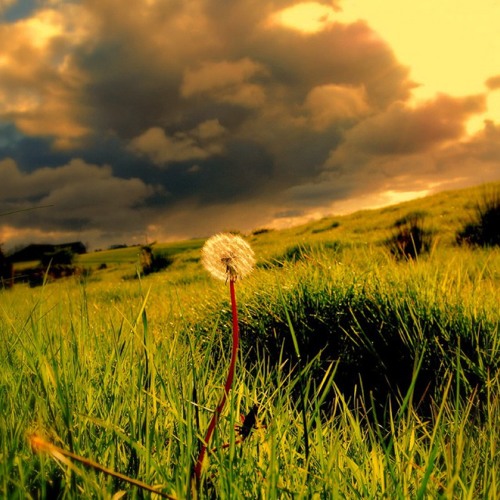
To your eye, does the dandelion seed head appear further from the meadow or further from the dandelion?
the meadow

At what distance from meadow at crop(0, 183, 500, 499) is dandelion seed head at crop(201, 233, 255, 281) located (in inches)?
9.9

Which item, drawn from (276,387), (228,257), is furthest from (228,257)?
(276,387)

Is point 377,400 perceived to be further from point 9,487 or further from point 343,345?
point 9,487

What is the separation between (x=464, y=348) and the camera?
374 centimetres

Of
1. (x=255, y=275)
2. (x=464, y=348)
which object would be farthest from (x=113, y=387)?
(x=255, y=275)

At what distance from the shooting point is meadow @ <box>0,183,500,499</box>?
4.49 ft

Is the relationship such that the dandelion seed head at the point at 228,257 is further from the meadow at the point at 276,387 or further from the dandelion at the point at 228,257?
the meadow at the point at 276,387

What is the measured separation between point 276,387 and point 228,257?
71.5 inches

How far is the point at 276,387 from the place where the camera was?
3.18 m

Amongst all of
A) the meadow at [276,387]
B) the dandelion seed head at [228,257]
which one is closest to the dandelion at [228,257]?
the dandelion seed head at [228,257]

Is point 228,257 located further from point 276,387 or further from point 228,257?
point 276,387

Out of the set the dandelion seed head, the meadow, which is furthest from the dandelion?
the meadow

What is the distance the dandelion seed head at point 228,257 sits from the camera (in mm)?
1628

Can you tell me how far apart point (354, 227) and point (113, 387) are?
1256 centimetres
